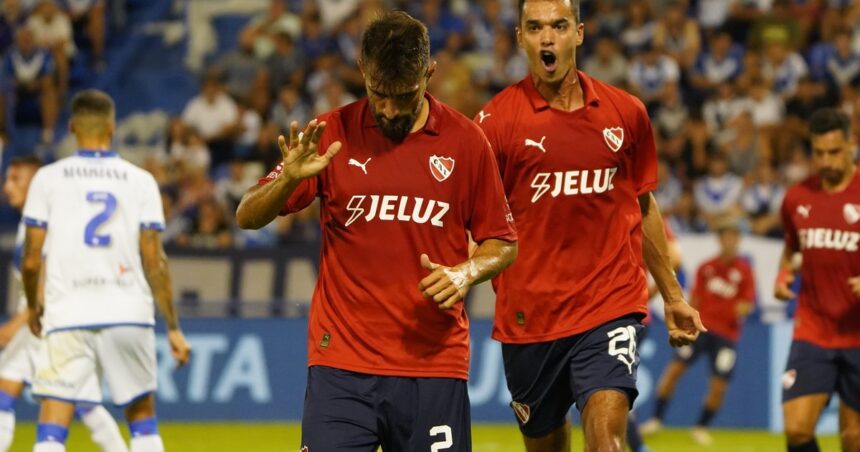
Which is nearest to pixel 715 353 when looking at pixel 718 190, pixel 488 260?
pixel 718 190

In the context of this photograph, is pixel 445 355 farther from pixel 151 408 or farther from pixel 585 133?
pixel 151 408

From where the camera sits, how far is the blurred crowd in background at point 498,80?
1877cm

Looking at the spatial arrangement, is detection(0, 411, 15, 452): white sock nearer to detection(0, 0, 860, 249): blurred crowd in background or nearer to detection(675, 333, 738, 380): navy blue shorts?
detection(0, 0, 860, 249): blurred crowd in background

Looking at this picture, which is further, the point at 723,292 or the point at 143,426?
the point at 723,292

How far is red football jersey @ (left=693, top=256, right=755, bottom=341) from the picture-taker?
15.6 metres

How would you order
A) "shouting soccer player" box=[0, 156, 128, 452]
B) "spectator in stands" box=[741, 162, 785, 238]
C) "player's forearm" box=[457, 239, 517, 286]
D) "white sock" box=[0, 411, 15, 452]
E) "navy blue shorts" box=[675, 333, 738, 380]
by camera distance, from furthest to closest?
"spectator in stands" box=[741, 162, 785, 238]
"navy blue shorts" box=[675, 333, 738, 380]
"white sock" box=[0, 411, 15, 452]
"shouting soccer player" box=[0, 156, 128, 452]
"player's forearm" box=[457, 239, 517, 286]

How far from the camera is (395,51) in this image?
5594 mm

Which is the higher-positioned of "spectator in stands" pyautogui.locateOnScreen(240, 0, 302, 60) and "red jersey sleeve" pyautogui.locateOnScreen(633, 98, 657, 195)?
"spectator in stands" pyautogui.locateOnScreen(240, 0, 302, 60)

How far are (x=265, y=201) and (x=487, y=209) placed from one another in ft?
3.08

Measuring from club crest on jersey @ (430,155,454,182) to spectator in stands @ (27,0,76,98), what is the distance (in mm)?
17221

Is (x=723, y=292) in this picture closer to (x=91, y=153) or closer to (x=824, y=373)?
(x=824, y=373)

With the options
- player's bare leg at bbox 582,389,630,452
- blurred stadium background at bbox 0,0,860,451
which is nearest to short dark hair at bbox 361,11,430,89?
player's bare leg at bbox 582,389,630,452

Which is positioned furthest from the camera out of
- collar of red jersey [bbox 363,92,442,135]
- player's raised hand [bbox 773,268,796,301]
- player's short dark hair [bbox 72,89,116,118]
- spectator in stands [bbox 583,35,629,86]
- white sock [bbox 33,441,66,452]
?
spectator in stands [bbox 583,35,629,86]

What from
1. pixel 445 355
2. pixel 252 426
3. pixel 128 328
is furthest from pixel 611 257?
pixel 252 426
